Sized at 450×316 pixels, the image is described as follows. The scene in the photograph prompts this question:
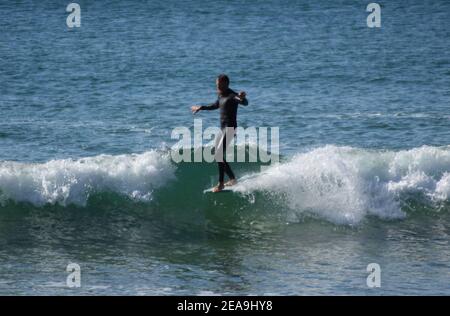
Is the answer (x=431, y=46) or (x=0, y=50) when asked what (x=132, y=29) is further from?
(x=431, y=46)

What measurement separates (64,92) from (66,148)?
6870mm

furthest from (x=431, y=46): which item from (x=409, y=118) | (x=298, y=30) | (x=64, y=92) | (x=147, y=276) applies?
(x=147, y=276)

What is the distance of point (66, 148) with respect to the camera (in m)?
21.6

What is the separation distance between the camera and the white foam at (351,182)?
1694cm

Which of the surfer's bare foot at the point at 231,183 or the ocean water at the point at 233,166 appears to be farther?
the surfer's bare foot at the point at 231,183

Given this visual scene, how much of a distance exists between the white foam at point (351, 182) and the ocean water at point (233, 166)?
0.04 m

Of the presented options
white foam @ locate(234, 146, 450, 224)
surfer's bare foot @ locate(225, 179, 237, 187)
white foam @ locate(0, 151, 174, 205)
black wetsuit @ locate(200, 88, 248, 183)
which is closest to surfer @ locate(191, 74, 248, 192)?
black wetsuit @ locate(200, 88, 248, 183)

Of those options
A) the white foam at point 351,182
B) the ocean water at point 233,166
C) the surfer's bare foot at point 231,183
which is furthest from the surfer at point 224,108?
the ocean water at point 233,166

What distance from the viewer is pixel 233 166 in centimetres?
1873

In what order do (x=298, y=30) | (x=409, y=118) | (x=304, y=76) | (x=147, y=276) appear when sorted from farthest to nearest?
(x=298, y=30), (x=304, y=76), (x=409, y=118), (x=147, y=276)

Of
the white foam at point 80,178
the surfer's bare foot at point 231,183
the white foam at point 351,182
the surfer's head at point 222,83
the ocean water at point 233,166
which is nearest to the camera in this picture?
the ocean water at point 233,166

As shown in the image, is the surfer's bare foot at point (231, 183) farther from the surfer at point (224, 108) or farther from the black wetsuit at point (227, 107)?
the black wetsuit at point (227, 107)

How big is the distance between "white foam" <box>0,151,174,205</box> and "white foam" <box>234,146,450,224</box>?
6.13 feet

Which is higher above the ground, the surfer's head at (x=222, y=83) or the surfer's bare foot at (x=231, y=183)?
the surfer's head at (x=222, y=83)
